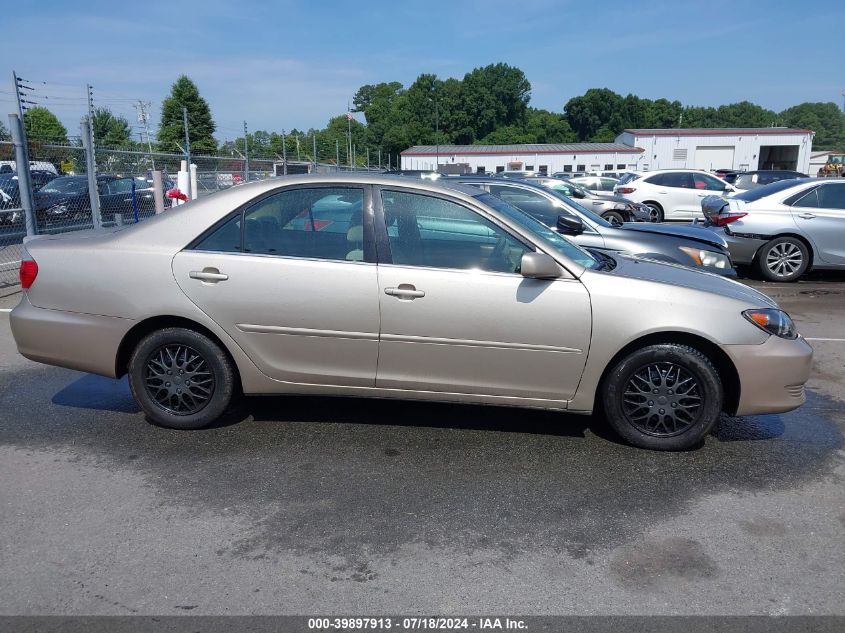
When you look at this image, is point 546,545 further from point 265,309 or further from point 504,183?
point 504,183

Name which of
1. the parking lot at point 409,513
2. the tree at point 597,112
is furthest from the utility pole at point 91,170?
the tree at point 597,112

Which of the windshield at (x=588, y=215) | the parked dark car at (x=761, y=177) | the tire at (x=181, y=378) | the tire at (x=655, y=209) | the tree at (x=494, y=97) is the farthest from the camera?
the tree at (x=494, y=97)

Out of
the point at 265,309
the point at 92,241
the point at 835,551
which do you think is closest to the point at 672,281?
the point at 835,551

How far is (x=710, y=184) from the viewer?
1877cm

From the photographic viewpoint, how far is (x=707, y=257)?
7648 millimetres

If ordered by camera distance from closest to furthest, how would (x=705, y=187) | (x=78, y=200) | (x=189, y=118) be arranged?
(x=78, y=200), (x=705, y=187), (x=189, y=118)

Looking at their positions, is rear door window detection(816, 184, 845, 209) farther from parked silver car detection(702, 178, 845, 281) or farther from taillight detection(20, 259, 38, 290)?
taillight detection(20, 259, 38, 290)

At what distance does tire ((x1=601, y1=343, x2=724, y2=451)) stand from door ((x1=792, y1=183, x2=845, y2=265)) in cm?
744

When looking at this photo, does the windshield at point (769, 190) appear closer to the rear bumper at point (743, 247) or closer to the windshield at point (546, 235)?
the rear bumper at point (743, 247)

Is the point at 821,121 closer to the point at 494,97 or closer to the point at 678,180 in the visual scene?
the point at 494,97

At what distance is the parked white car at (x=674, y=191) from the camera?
60.1 feet

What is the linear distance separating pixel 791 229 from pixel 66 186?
39.7 ft

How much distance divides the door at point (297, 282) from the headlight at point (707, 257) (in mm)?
4823

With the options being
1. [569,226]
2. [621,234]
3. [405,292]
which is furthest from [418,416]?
[621,234]
